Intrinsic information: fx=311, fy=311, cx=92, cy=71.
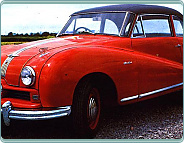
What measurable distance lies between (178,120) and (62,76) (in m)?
2.19

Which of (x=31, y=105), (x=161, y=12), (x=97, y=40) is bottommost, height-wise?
(x=31, y=105)

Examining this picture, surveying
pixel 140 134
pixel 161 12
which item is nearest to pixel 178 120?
pixel 140 134

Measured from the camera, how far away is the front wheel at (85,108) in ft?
11.4

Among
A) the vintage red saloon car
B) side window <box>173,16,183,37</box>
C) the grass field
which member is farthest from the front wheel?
side window <box>173,16,183,37</box>

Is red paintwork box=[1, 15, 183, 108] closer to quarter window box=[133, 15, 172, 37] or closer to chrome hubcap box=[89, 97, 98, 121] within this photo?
quarter window box=[133, 15, 172, 37]

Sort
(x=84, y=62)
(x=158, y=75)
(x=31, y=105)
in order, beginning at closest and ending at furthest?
1. (x=31, y=105)
2. (x=84, y=62)
3. (x=158, y=75)

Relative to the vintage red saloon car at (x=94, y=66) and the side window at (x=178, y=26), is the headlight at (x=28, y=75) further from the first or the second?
the side window at (x=178, y=26)

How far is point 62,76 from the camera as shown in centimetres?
334

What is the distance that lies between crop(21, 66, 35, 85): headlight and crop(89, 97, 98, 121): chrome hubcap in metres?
0.75

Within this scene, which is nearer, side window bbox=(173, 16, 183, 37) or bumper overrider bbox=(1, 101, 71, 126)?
bumper overrider bbox=(1, 101, 71, 126)

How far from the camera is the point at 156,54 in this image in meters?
4.75

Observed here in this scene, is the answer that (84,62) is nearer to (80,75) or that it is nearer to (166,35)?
(80,75)

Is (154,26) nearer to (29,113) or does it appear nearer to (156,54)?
(156,54)

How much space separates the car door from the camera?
4.42 meters
